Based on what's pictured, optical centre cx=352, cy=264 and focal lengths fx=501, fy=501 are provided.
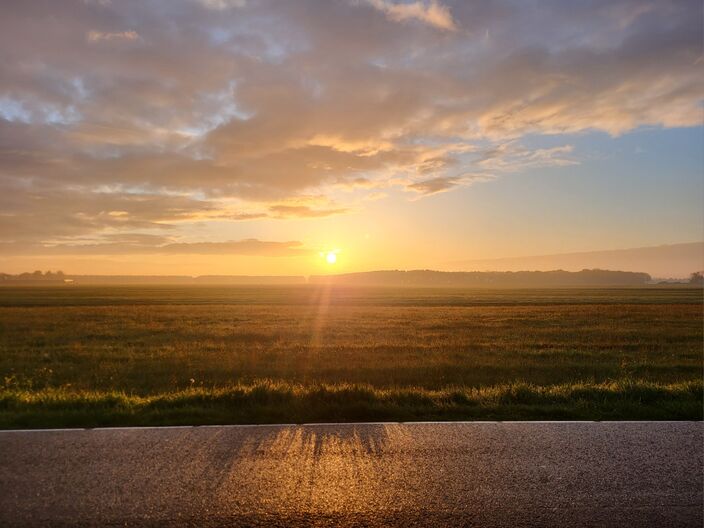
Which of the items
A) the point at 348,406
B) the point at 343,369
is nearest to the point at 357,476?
the point at 348,406

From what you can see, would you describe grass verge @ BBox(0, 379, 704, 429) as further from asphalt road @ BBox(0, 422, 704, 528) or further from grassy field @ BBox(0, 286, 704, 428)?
asphalt road @ BBox(0, 422, 704, 528)

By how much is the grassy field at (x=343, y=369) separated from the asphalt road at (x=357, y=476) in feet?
3.90

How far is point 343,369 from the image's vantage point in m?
18.0

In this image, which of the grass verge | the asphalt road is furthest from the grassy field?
the asphalt road

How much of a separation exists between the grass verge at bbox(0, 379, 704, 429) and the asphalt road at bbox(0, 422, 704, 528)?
87 cm

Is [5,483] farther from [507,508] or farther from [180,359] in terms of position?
[180,359]

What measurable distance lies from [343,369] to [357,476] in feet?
42.3

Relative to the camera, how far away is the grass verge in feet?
25.1

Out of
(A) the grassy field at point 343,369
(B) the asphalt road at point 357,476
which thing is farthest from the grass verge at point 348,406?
(B) the asphalt road at point 357,476

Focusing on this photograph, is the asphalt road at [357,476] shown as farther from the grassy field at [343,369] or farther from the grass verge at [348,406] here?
the grassy field at [343,369]

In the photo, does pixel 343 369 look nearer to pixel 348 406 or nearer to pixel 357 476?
pixel 348 406

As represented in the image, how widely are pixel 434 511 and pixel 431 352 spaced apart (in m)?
18.6

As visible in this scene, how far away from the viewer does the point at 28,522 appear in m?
4.29

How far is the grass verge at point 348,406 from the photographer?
7637 millimetres
